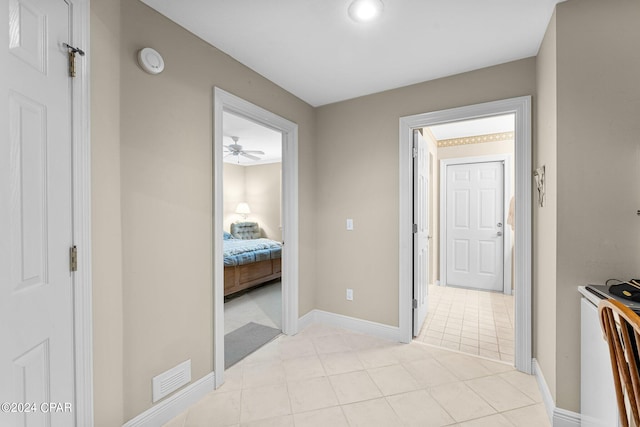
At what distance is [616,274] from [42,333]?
265cm

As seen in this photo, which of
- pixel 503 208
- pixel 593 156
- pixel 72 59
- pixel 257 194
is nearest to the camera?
pixel 72 59

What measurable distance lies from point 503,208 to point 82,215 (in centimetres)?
493

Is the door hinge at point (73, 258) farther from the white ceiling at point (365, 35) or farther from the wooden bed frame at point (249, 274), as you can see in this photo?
the wooden bed frame at point (249, 274)

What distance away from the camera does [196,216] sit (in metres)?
1.88

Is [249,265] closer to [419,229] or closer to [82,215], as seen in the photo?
[419,229]

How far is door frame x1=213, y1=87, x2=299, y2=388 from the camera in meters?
1.99

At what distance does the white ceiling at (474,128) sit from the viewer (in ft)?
12.3

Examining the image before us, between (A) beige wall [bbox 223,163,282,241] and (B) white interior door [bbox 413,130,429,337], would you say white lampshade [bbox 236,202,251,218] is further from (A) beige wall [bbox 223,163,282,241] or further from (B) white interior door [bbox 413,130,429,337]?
(B) white interior door [bbox 413,130,429,337]

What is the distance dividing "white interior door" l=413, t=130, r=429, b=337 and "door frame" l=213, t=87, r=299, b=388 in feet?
3.86

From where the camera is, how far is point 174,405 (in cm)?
171

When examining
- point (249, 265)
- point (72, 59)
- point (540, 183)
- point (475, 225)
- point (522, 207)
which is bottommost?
point (249, 265)

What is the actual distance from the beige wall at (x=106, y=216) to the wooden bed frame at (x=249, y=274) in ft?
8.63

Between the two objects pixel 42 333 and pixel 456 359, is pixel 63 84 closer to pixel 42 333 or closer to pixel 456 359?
pixel 42 333

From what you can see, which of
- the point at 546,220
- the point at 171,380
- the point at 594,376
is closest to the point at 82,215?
the point at 171,380
